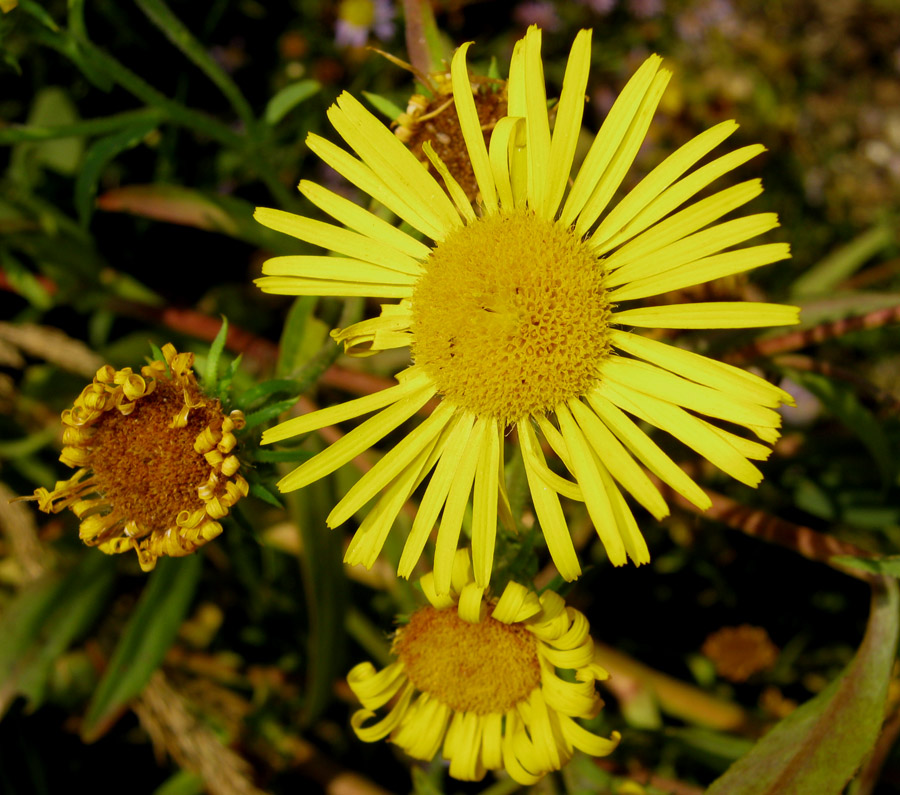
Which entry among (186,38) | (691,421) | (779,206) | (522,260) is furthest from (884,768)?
(186,38)

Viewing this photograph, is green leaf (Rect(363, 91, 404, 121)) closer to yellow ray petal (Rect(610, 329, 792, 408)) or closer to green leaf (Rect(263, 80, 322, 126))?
green leaf (Rect(263, 80, 322, 126))

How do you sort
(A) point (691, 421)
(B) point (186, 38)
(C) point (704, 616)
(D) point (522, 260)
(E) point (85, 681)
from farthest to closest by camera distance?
(C) point (704, 616)
(E) point (85, 681)
(B) point (186, 38)
(D) point (522, 260)
(A) point (691, 421)

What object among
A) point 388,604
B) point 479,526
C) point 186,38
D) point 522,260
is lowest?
point 388,604

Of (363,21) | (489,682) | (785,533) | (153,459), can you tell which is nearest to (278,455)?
(153,459)

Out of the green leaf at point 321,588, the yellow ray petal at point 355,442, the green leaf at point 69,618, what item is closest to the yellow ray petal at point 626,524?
the yellow ray petal at point 355,442

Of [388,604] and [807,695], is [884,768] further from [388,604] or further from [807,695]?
[388,604]

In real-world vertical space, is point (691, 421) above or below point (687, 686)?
above

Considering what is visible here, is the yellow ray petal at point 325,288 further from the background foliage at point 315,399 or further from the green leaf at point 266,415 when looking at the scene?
the green leaf at point 266,415
